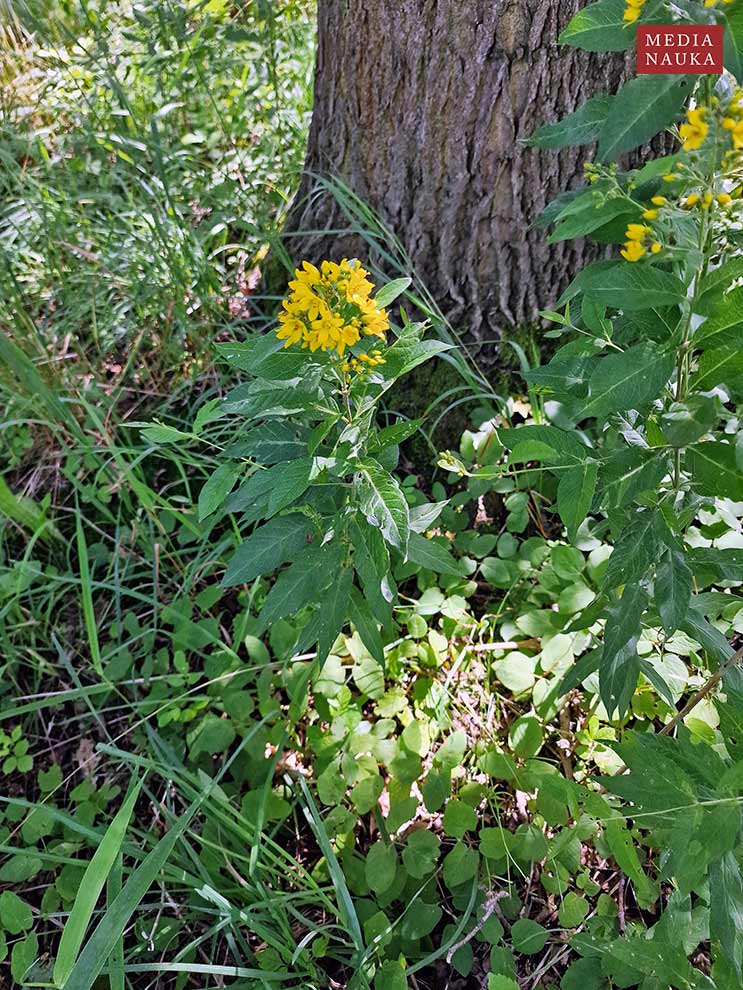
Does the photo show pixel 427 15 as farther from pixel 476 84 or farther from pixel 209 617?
pixel 209 617

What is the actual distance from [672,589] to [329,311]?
25.2 inches

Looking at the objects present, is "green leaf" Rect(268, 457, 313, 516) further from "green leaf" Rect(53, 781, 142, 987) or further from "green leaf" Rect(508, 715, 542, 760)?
"green leaf" Rect(508, 715, 542, 760)

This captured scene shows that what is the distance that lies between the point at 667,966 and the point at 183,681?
1.10m

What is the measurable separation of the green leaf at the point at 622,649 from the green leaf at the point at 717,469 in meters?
0.21

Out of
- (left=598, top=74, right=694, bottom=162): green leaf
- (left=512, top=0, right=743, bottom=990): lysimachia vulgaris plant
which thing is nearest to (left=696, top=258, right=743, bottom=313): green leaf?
(left=512, top=0, right=743, bottom=990): lysimachia vulgaris plant

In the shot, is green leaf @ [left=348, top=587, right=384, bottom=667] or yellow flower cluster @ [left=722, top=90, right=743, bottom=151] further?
green leaf @ [left=348, top=587, right=384, bottom=667]

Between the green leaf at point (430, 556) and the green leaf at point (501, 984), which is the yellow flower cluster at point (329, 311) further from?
the green leaf at point (501, 984)

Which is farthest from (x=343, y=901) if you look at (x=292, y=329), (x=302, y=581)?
(x=292, y=329)

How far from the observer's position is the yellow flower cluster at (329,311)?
1.07 metres

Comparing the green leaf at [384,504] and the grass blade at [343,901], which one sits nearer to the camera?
the green leaf at [384,504]

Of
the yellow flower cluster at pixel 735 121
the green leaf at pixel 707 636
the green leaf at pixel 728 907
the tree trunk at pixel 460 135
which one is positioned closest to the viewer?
the yellow flower cluster at pixel 735 121

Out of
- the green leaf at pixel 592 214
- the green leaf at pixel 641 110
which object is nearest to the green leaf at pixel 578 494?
the green leaf at pixel 592 214

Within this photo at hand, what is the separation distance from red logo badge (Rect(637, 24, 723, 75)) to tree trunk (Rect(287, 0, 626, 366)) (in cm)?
70

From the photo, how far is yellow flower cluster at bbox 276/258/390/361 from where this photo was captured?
1.07 meters
